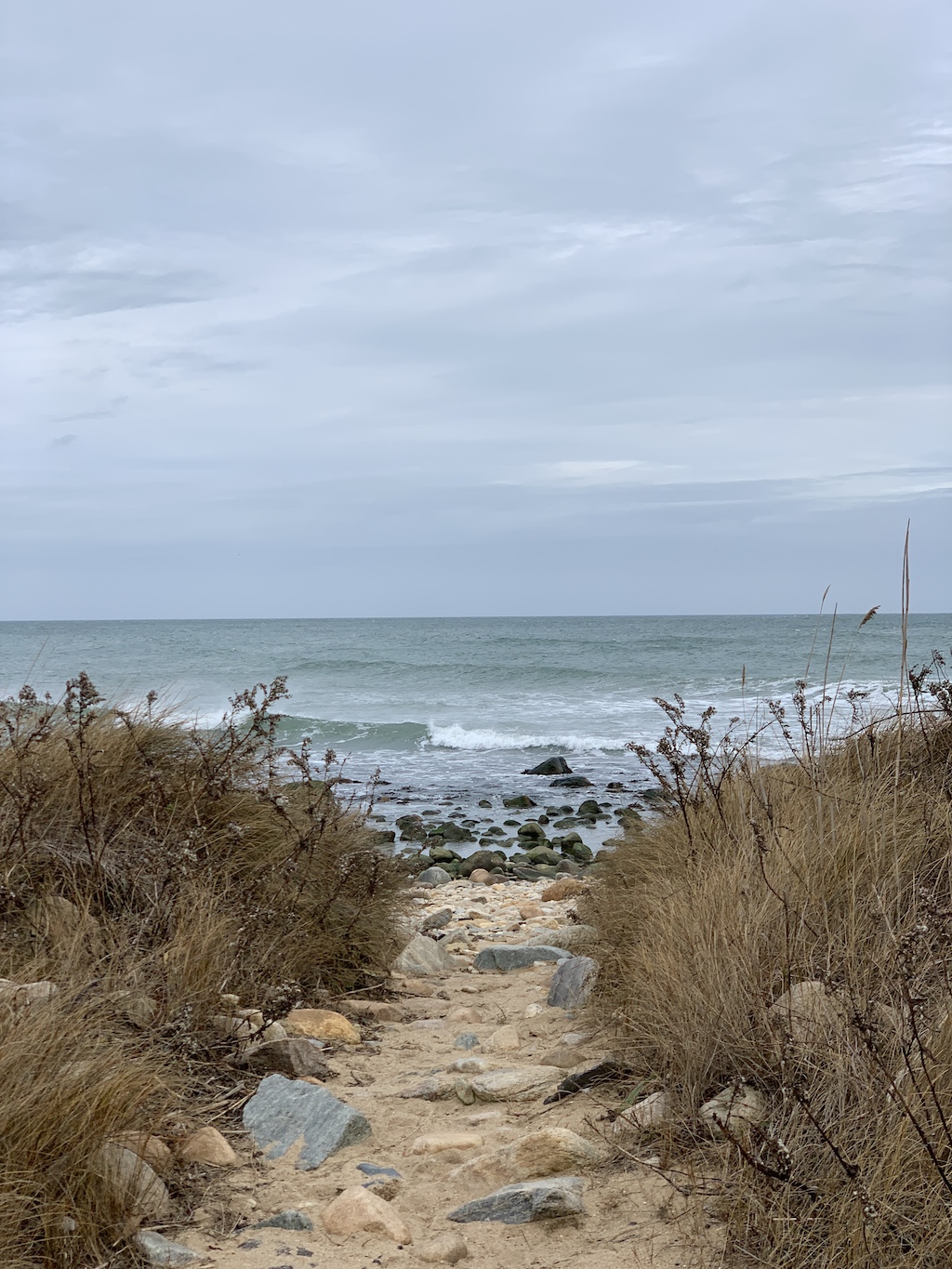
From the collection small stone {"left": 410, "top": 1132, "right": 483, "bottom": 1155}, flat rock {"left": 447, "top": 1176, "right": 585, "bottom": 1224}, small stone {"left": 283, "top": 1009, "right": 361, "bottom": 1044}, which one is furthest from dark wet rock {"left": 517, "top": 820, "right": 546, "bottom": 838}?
flat rock {"left": 447, "top": 1176, "right": 585, "bottom": 1224}

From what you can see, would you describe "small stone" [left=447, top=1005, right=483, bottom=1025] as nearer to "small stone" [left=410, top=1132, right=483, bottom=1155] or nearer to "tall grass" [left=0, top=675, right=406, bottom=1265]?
"tall grass" [left=0, top=675, right=406, bottom=1265]

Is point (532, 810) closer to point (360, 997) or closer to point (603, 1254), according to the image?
point (360, 997)

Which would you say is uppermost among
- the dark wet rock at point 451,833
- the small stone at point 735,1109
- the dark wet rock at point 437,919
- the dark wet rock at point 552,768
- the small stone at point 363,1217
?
the small stone at point 735,1109

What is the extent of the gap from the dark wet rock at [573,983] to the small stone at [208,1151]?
2.03 m

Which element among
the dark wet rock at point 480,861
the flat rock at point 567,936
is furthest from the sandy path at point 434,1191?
the dark wet rock at point 480,861

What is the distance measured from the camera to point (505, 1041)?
15.0 feet

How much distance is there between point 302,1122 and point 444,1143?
1.57 feet

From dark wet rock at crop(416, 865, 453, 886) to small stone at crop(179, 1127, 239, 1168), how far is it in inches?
268

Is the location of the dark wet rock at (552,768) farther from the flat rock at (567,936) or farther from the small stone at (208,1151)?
the small stone at (208,1151)

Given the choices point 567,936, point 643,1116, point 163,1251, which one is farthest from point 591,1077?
point 567,936

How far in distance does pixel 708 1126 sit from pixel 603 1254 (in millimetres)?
425

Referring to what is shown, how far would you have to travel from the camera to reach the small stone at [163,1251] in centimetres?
262

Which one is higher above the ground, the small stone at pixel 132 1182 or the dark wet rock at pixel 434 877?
the small stone at pixel 132 1182

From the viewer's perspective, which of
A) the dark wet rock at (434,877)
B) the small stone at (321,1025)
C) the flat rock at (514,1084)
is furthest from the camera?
the dark wet rock at (434,877)
